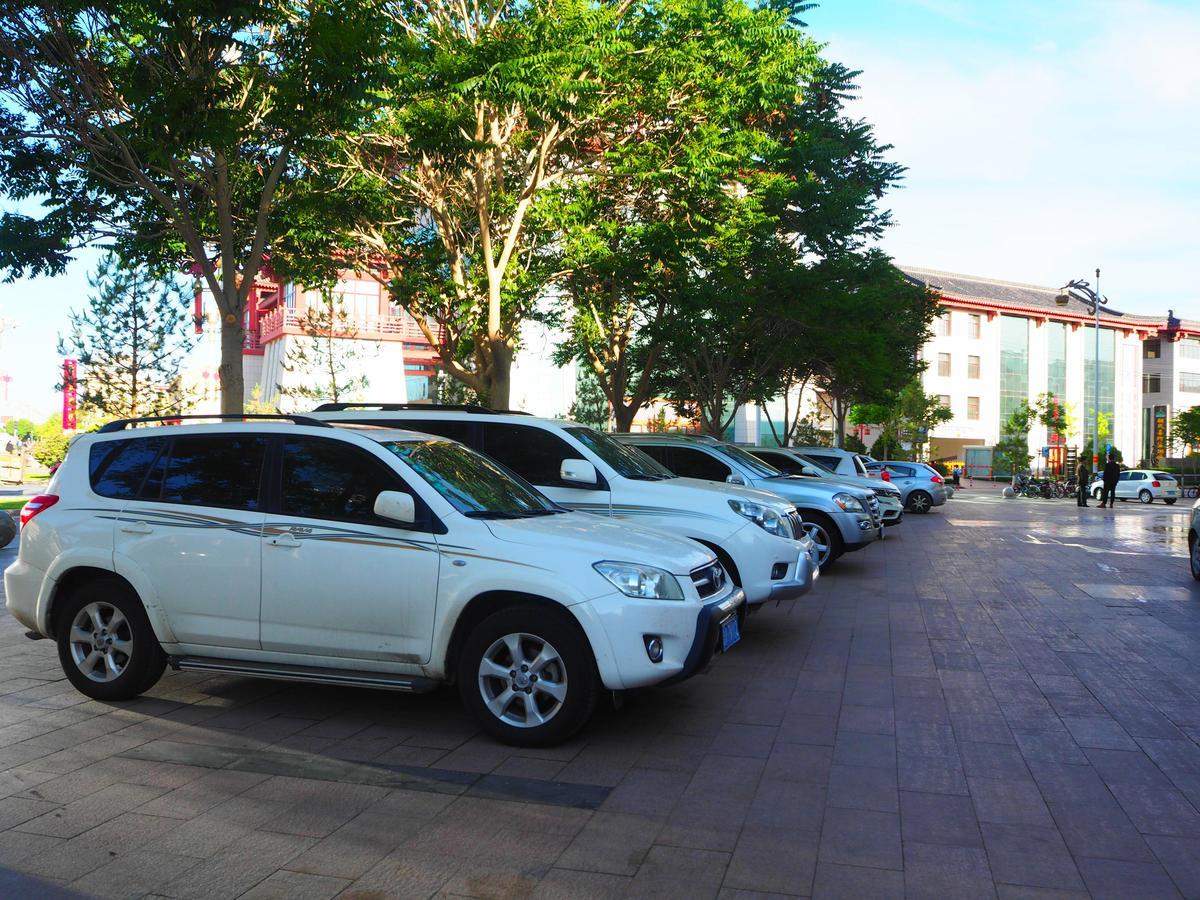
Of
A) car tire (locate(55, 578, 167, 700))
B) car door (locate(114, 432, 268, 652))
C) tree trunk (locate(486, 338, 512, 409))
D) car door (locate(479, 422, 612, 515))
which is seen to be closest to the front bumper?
car door (locate(114, 432, 268, 652))

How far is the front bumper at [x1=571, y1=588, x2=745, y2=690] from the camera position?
222 inches

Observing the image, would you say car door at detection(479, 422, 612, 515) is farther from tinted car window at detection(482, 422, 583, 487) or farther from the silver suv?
the silver suv

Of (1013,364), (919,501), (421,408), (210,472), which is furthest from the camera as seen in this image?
(1013,364)

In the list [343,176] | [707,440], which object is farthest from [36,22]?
[707,440]

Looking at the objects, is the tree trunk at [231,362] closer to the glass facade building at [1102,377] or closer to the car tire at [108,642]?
the car tire at [108,642]

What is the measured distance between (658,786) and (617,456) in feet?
15.6

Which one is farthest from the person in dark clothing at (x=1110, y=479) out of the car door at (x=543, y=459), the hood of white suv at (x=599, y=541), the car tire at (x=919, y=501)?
the hood of white suv at (x=599, y=541)

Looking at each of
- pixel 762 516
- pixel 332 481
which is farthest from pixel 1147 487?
pixel 332 481

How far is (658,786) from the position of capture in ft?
17.1

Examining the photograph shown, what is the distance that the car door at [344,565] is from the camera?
19.6 feet

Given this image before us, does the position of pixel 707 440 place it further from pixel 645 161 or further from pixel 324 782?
pixel 324 782

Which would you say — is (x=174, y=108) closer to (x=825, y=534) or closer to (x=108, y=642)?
(x=108, y=642)

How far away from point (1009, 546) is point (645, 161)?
944 cm

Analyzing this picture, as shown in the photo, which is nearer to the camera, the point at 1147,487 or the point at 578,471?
the point at 578,471
